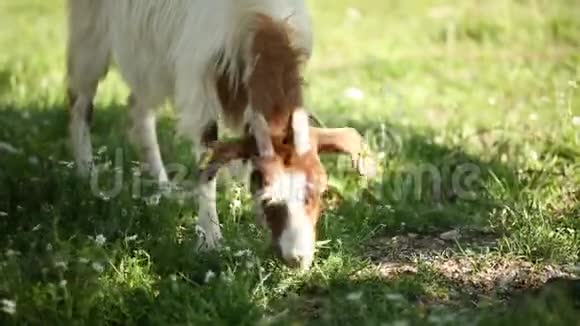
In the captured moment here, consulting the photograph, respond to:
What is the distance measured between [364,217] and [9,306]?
185cm

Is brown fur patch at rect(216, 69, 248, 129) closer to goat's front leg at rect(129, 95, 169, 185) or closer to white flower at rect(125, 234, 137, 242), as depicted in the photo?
white flower at rect(125, 234, 137, 242)

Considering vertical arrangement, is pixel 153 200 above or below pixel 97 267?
above

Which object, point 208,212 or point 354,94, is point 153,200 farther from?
point 354,94

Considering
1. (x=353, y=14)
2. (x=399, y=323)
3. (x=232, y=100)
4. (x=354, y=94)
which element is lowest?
(x=399, y=323)

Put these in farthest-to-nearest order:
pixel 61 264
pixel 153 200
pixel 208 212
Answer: pixel 153 200 → pixel 208 212 → pixel 61 264

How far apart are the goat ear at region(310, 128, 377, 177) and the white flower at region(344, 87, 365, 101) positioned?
272 cm

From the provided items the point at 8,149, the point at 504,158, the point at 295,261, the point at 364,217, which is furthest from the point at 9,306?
the point at 504,158

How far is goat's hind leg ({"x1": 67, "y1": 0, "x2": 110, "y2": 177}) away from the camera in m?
5.48

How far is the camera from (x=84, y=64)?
565 centimetres

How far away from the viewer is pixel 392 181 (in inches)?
211

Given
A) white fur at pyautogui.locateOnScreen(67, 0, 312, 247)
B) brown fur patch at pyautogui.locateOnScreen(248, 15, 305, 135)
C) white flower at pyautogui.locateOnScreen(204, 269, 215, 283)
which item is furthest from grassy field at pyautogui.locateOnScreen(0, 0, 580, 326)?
brown fur patch at pyautogui.locateOnScreen(248, 15, 305, 135)

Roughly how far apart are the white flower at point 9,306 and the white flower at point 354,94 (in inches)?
145

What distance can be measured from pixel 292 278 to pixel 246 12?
3.65 feet

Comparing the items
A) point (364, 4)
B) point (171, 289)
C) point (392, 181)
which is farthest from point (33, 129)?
point (364, 4)
